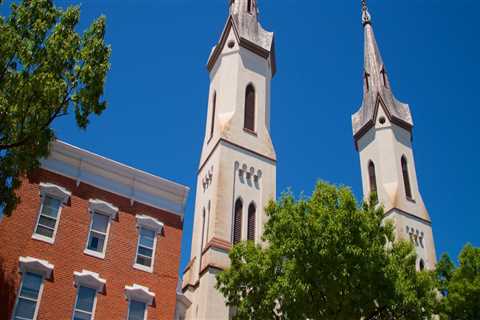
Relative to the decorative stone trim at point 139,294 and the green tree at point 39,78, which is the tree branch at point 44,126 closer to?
the green tree at point 39,78

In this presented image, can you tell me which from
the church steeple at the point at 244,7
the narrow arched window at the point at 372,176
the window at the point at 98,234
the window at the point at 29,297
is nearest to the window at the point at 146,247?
the window at the point at 98,234

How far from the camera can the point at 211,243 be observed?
27.9 m

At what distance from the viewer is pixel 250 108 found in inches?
1406

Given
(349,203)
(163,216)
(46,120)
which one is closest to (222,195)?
(163,216)

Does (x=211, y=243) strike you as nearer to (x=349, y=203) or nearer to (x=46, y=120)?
(x=349, y=203)

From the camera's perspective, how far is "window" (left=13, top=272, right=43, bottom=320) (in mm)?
19344

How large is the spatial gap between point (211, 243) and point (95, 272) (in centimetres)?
772

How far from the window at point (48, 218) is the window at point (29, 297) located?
1801 mm

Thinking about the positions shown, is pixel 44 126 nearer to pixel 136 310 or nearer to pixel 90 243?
pixel 90 243

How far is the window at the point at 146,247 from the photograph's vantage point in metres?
23.0

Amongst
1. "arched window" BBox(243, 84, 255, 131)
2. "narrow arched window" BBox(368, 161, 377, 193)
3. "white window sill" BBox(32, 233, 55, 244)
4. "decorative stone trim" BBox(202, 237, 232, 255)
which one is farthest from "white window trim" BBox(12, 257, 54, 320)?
"narrow arched window" BBox(368, 161, 377, 193)

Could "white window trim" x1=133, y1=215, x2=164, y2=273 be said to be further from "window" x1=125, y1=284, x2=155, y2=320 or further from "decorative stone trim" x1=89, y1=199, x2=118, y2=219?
"window" x1=125, y1=284, x2=155, y2=320

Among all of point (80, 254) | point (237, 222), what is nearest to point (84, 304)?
point (80, 254)

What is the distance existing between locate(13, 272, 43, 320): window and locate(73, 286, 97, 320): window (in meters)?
1.47
